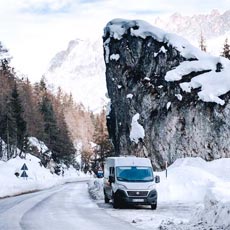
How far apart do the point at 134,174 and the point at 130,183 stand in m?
0.87

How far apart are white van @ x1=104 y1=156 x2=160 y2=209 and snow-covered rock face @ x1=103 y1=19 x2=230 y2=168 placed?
25.4m

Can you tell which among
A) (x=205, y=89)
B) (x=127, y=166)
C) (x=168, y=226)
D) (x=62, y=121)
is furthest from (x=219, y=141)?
(x=62, y=121)

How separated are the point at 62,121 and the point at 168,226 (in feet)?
353

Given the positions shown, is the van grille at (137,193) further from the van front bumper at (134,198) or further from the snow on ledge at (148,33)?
the snow on ledge at (148,33)

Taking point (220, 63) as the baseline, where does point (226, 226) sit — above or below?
below

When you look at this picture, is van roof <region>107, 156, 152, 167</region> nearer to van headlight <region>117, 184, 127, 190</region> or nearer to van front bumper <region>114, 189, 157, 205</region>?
van headlight <region>117, 184, 127, 190</region>

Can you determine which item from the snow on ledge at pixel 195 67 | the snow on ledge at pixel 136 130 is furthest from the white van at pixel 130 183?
the snow on ledge at pixel 136 130

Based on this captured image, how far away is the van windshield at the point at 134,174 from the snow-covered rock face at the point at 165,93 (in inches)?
1009

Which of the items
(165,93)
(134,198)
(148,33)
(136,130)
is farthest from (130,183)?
(148,33)

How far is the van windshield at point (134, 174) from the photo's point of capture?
2372 cm

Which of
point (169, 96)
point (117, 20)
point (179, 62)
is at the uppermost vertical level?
point (117, 20)

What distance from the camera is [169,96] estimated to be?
5306cm

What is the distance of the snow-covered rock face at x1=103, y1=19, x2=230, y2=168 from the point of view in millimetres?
49656

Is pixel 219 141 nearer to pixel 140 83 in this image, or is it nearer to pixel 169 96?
pixel 169 96
